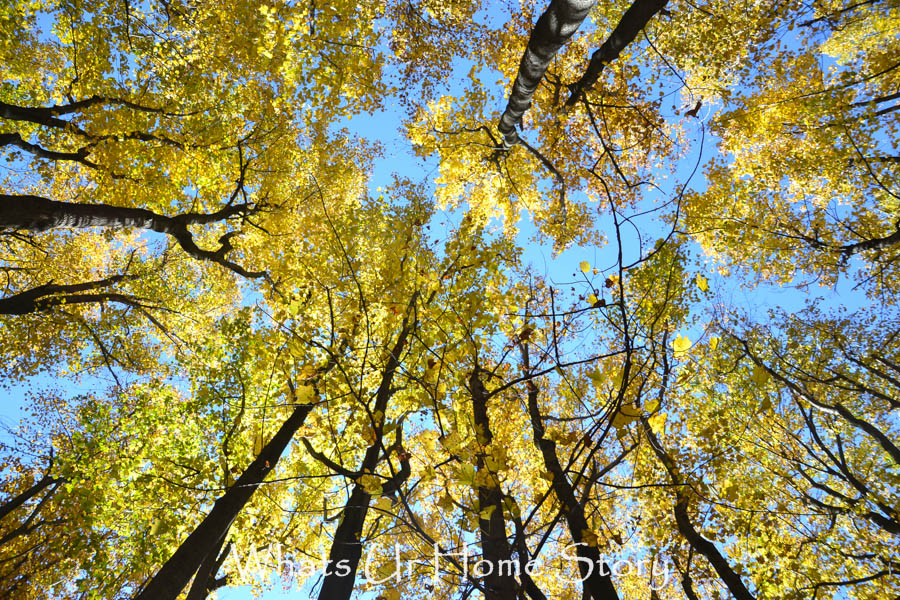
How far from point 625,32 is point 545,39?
48.4 inches

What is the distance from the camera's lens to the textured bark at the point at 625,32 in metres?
4.69

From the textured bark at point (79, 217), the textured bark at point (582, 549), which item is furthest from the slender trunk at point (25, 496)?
the textured bark at point (582, 549)

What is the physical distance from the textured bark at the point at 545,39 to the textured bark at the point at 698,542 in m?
4.71

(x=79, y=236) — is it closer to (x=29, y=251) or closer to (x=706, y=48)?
(x=29, y=251)

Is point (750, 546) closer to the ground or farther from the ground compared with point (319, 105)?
closer to the ground

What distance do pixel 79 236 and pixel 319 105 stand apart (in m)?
10.8

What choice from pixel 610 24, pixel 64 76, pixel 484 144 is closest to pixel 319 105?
pixel 484 144

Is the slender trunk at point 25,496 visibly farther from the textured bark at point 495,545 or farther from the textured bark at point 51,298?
the textured bark at point 495,545

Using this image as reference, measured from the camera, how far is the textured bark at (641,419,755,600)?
486cm

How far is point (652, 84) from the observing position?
777 centimetres

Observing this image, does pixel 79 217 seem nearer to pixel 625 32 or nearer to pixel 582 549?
pixel 625 32

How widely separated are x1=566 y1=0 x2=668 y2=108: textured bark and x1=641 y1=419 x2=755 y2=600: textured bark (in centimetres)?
482

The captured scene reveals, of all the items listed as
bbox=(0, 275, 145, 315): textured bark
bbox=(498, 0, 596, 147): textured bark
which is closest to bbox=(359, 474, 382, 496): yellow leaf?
bbox=(498, 0, 596, 147): textured bark

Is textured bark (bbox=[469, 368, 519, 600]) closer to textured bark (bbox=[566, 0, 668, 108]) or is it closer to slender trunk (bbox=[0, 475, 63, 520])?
textured bark (bbox=[566, 0, 668, 108])
